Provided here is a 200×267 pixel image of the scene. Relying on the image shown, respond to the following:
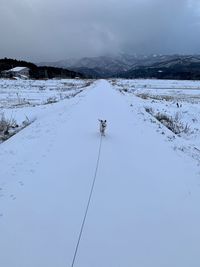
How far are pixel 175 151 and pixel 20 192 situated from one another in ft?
15.4

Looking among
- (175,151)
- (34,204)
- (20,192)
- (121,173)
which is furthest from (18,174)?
(175,151)

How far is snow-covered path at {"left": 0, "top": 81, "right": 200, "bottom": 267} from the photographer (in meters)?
3.50

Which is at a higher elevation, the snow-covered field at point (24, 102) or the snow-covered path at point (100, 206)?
the snow-covered path at point (100, 206)

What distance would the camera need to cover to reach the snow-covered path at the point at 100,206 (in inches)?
138

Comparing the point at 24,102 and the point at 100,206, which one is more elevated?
the point at 100,206

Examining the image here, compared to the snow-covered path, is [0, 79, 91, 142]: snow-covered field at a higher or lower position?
lower

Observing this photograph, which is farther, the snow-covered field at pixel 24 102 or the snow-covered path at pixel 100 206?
the snow-covered field at pixel 24 102

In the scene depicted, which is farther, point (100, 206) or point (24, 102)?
point (24, 102)

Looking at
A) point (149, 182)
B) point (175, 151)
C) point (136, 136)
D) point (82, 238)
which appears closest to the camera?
point (82, 238)

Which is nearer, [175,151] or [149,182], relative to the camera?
[149,182]

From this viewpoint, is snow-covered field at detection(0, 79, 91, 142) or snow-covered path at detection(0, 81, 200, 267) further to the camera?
snow-covered field at detection(0, 79, 91, 142)

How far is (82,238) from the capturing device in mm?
3750

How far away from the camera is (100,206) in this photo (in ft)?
15.1

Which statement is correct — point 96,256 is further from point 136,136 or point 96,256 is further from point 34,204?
point 136,136
